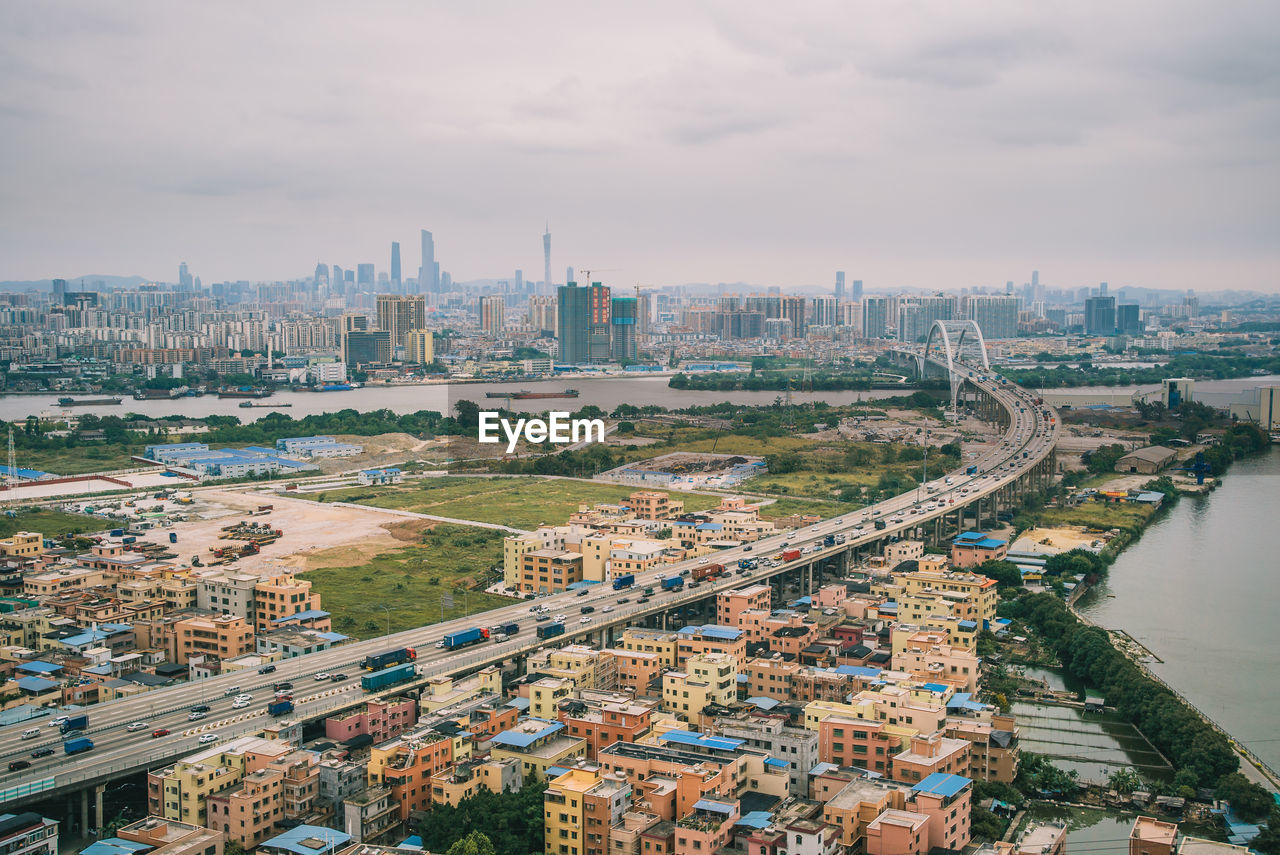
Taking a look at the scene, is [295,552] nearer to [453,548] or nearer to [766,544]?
[453,548]

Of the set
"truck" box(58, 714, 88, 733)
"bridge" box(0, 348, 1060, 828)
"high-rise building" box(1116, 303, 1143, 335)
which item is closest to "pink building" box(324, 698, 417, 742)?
"bridge" box(0, 348, 1060, 828)

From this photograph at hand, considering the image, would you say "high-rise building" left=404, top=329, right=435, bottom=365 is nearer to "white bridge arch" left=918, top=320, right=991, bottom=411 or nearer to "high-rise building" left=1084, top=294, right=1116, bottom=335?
"white bridge arch" left=918, top=320, right=991, bottom=411

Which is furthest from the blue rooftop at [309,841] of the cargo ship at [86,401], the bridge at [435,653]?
the cargo ship at [86,401]

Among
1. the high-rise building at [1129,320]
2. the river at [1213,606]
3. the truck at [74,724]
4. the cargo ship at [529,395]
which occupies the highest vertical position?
the high-rise building at [1129,320]

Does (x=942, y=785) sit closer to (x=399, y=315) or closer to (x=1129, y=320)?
(x=399, y=315)

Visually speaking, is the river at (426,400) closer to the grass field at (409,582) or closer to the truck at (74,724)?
the grass field at (409,582)

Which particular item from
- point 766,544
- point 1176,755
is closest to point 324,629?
point 766,544
